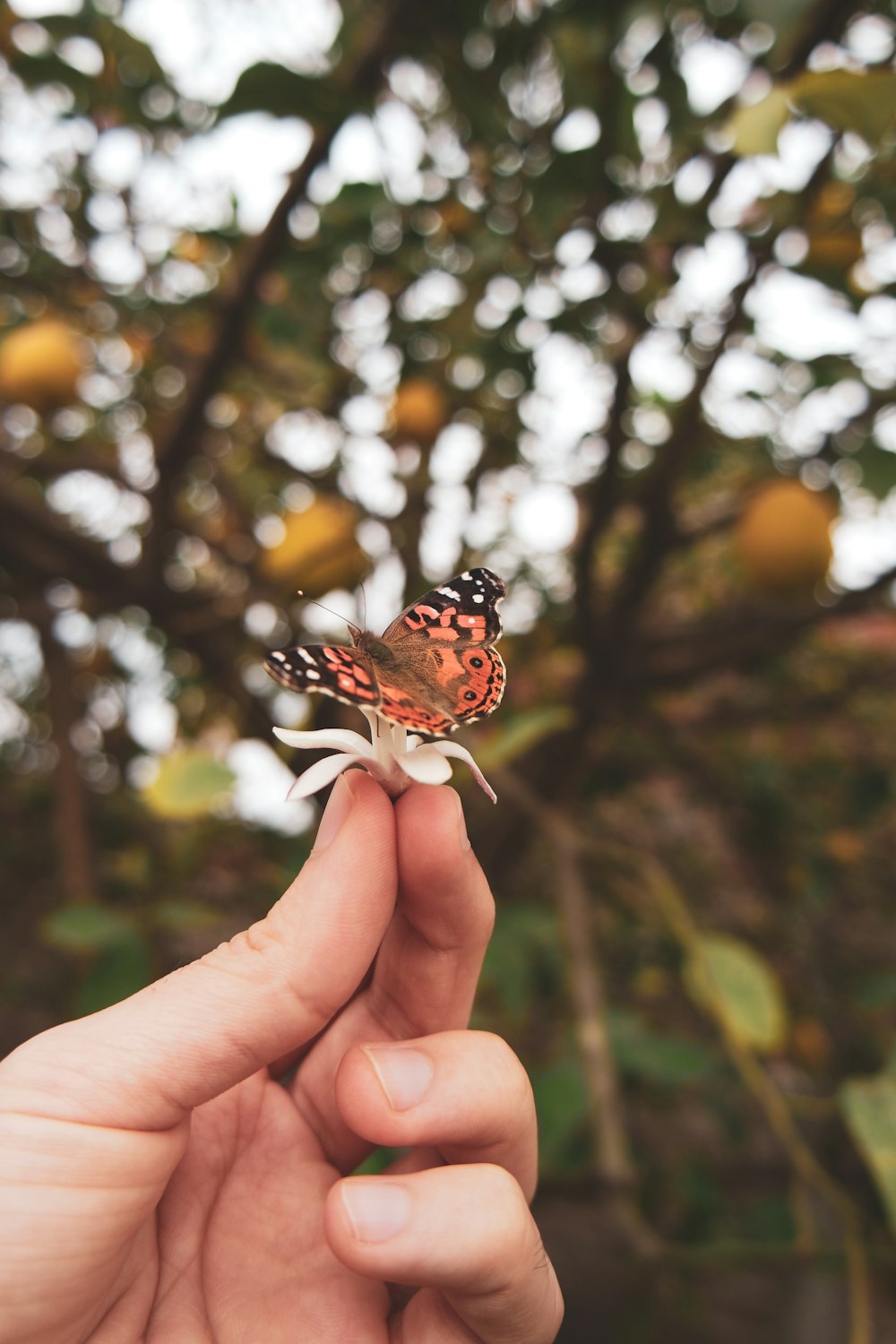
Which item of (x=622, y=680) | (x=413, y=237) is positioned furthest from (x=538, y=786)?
(x=413, y=237)

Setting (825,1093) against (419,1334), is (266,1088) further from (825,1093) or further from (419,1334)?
(825,1093)

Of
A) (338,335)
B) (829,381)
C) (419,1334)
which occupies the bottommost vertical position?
(419,1334)

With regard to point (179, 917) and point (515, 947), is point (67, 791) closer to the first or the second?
point (179, 917)

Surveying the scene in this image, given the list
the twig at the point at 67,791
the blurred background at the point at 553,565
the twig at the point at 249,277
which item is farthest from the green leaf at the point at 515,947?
the twig at the point at 249,277

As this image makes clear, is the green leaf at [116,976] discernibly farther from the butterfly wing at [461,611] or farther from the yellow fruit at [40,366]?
the yellow fruit at [40,366]

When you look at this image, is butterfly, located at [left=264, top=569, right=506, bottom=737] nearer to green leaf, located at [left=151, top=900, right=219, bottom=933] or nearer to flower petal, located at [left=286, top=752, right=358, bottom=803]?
flower petal, located at [left=286, top=752, right=358, bottom=803]
